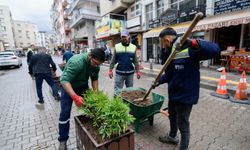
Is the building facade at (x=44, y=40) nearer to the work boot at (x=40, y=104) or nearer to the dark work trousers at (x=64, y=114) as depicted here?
the work boot at (x=40, y=104)

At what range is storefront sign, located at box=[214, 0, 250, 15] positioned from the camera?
8.19m

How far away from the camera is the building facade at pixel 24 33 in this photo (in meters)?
73.2

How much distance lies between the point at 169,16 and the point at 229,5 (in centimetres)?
450

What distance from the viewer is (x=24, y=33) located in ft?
248

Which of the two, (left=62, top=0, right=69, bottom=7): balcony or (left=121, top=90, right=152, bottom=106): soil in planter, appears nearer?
(left=121, top=90, right=152, bottom=106): soil in planter

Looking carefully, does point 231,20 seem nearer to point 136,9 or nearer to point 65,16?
point 136,9

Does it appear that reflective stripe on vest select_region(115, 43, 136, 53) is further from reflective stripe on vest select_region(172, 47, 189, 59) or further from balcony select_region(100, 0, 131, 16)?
balcony select_region(100, 0, 131, 16)

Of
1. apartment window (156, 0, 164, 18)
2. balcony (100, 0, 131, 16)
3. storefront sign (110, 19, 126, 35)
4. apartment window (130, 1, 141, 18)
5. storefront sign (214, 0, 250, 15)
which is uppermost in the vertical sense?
balcony (100, 0, 131, 16)

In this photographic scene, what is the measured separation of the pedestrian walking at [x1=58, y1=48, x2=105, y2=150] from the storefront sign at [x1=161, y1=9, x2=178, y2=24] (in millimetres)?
11362

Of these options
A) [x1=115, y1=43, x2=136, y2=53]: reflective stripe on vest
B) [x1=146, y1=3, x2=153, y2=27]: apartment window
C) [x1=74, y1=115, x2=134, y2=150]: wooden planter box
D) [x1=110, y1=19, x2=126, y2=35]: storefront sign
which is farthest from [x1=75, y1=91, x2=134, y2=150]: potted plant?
[x1=110, y1=19, x2=126, y2=35]: storefront sign

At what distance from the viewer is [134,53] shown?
4055 mm

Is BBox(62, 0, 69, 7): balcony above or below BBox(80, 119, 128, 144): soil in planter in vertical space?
above

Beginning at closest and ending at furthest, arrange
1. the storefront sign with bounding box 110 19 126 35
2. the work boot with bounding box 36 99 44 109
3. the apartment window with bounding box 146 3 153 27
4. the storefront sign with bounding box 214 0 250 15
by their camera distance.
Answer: the work boot with bounding box 36 99 44 109
the storefront sign with bounding box 214 0 250 15
the apartment window with bounding box 146 3 153 27
the storefront sign with bounding box 110 19 126 35

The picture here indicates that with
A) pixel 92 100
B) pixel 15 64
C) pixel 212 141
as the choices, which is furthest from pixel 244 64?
pixel 15 64
